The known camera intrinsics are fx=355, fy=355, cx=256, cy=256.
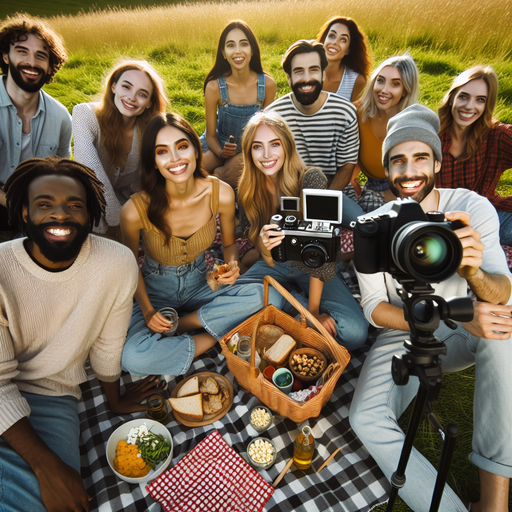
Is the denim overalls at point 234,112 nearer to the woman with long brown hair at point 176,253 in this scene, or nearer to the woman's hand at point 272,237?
the woman with long brown hair at point 176,253

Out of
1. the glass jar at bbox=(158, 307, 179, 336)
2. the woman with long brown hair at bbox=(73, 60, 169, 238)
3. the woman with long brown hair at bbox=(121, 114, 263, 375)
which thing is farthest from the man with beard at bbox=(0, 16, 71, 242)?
the glass jar at bbox=(158, 307, 179, 336)

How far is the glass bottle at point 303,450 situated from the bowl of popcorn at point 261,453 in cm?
11

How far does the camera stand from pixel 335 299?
2.23 metres

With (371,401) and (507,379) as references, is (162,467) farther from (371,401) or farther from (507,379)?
(507,379)

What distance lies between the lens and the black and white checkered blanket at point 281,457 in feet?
5.19

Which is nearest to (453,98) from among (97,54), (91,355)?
(91,355)

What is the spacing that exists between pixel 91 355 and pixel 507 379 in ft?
6.35

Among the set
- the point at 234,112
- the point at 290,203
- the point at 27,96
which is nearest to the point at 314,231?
the point at 290,203

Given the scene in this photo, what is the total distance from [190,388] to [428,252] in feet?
4.69

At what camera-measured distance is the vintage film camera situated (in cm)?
173

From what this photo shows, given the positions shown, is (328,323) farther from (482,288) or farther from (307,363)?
(482,288)

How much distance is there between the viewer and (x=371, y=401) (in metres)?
1.70

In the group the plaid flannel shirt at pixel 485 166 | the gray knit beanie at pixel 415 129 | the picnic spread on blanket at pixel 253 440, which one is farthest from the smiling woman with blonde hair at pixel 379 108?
the picnic spread on blanket at pixel 253 440

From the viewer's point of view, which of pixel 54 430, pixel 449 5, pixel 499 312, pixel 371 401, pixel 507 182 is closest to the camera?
pixel 499 312
